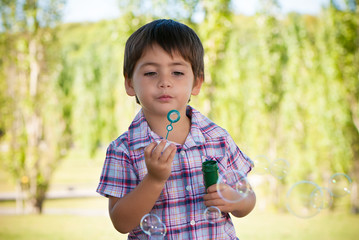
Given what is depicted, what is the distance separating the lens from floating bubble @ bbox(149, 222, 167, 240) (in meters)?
1.38

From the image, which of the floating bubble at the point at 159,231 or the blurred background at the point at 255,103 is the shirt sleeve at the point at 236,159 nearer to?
the floating bubble at the point at 159,231

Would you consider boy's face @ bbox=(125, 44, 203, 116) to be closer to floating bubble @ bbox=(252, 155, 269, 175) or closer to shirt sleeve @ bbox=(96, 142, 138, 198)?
shirt sleeve @ bbox=(96, 142, 138, 198)

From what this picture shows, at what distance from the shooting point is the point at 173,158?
1.36 metres

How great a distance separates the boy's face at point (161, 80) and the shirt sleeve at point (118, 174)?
0.21m

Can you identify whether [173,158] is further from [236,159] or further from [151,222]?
[236,159]

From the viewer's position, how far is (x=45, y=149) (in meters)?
10.6

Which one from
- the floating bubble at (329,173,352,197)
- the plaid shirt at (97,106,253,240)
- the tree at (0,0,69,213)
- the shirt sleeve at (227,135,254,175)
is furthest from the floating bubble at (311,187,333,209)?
the tree at (0,0,69,213)

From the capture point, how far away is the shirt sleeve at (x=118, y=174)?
4.72 feet

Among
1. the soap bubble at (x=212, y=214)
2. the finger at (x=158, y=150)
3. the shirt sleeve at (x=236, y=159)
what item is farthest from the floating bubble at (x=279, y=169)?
the finger at (x=158, y=150)

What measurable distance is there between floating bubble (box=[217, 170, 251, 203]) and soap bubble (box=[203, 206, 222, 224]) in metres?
0.06

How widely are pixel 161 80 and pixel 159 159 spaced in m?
0.30

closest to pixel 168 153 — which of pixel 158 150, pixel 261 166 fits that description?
pixel 158 150

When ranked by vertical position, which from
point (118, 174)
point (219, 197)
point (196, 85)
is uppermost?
point (196, 85)

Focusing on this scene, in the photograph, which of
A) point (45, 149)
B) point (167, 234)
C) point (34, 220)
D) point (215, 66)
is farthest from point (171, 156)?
point (45, 149)
